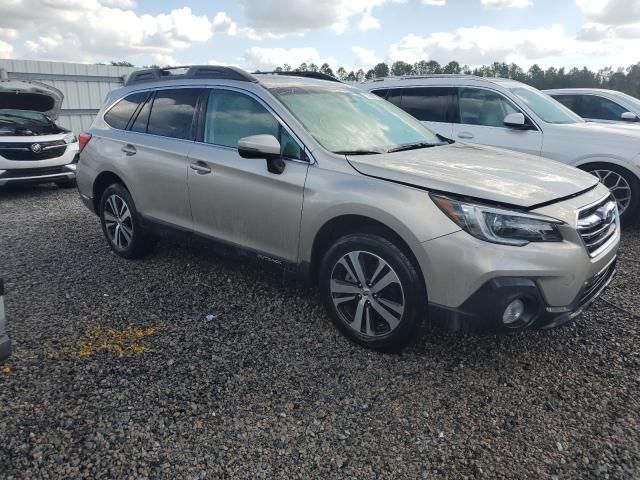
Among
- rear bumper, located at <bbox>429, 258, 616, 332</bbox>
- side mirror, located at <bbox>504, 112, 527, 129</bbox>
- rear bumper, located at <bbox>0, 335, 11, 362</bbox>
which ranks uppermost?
side mirror, located at <bbox>504, 112, 527, 129</bbox>

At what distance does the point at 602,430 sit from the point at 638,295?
205 centimetres

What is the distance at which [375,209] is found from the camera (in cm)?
A: 286

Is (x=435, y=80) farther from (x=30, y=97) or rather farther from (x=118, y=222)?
(x=30, y=97)

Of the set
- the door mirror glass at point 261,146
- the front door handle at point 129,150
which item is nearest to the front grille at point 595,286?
the door mirror glass at point 261,146

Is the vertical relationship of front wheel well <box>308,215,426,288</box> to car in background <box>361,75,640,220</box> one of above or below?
below

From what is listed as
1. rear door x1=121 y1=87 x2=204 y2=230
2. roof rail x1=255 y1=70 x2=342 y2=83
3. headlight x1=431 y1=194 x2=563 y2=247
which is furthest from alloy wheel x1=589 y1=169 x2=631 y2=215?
rear door x1=121 y1=87 x2=204 y2=230

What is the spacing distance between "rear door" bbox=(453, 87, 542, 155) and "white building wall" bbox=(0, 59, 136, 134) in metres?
9.69

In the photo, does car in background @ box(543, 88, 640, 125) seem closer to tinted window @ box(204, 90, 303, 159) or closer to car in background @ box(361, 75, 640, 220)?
car in background @ box(361, 75, 640, 220)

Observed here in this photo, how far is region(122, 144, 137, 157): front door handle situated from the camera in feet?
14.3

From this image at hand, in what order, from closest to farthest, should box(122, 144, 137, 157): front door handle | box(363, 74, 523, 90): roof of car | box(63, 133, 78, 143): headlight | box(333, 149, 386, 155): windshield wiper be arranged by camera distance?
box(333, 149, 386, 155): windshield wiper
box(122, 144, 137, 157): front door handle
box(363, 74, 523, 90): roof of car
box(63, 133, 78, 143): headlight

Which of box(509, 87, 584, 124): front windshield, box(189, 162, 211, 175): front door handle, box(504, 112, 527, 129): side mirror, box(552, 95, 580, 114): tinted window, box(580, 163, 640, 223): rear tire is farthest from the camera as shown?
box(552, 95, 580, 114): tinted window

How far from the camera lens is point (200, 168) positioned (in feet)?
12.4

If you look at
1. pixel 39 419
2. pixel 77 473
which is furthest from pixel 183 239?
pixel 77 473

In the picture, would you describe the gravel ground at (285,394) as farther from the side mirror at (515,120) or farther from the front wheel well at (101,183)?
the side mirror at (515,120)
